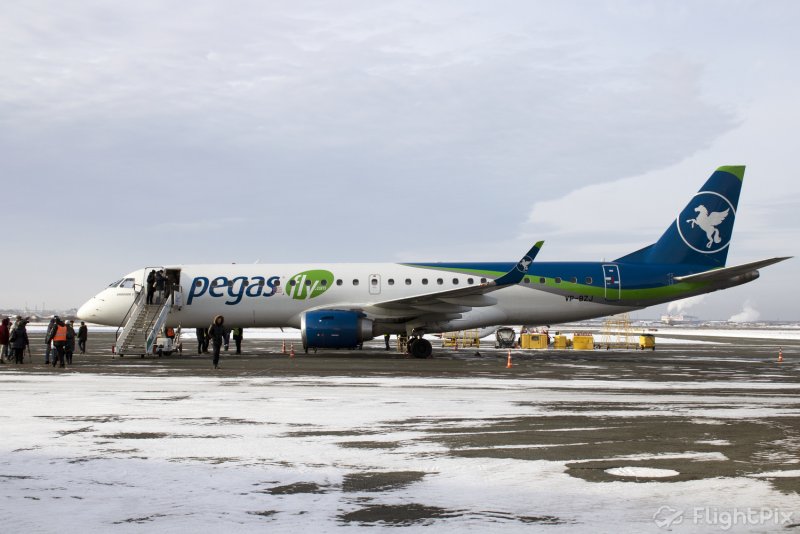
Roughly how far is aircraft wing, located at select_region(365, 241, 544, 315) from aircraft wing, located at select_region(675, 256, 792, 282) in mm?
6614

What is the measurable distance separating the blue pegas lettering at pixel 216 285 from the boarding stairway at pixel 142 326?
1.51 metres

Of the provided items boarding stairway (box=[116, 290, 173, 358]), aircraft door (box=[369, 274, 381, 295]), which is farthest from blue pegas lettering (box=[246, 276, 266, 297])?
aircraft door (box=[369, 274, 381, 295])

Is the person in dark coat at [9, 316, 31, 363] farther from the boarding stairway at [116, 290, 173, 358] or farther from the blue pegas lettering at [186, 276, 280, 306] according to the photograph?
the blue pegas lettering at [186, 276, 280, 306]

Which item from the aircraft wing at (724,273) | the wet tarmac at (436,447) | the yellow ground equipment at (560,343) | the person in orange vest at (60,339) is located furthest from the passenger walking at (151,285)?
the yellow ground equipment at (560,343)

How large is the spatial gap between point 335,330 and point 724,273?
14.2 m

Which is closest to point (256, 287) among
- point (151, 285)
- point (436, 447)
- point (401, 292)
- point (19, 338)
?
point (151, 285)

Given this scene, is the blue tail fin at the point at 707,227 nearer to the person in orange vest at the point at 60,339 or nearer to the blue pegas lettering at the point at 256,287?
the blue pegas lettering at the point at 256,287

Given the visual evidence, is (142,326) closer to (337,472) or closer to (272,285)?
(272,285)

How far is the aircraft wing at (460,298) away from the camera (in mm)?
24828

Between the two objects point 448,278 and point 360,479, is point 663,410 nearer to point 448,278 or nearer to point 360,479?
point 360,479

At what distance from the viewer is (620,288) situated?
2814 centimetres

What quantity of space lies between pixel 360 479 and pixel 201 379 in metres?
11.3

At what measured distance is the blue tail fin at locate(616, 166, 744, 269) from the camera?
29.3m

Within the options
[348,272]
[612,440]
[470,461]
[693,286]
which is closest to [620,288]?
[693,286]
